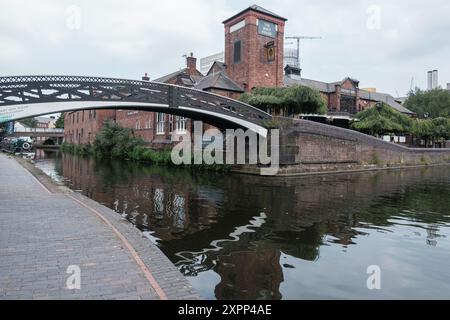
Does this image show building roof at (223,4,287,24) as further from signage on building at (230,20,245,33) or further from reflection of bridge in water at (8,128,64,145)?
reflection of bridge in water at (8,128,64,145)

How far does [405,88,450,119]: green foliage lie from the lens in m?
58.4

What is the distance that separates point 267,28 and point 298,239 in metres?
29.8

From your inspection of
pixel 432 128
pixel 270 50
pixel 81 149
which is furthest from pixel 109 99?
pixel 81 149

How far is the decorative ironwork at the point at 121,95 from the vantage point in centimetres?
1478

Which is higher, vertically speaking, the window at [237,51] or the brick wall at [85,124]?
the window at [237,51]

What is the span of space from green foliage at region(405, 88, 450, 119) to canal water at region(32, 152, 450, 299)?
50.1 meters

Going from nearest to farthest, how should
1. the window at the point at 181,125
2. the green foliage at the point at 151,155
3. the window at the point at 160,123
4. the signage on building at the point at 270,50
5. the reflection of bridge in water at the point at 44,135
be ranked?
the green foliage at the point at 151,155, the window at the point at 181,125, the signage on building at the point at 270,50, the window at the point at 160,123, the reflection of bridge in water at the point at 44,135

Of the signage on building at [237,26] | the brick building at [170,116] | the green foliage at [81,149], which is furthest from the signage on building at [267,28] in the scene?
the green foliage at [81,149]

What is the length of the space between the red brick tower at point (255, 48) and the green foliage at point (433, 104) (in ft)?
114

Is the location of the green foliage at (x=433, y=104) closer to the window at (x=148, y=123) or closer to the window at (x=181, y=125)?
the window at (x=181, y=125)

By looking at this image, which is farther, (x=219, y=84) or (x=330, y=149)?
(x=219, y=84)

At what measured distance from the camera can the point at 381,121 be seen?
35531 mm

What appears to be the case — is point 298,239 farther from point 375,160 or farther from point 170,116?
point 170,116
